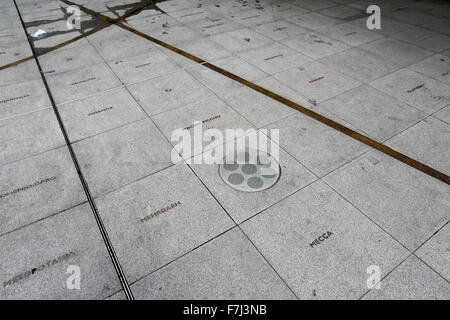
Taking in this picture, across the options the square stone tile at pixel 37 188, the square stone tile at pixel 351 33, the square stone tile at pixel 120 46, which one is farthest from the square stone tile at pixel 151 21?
the square stone tile at pixel 37 188

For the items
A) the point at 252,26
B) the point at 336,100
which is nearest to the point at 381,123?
the point at 336,100

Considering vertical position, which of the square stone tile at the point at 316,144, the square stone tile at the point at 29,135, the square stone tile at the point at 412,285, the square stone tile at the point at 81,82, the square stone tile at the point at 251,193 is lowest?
the square stone tile at the point at 412,285

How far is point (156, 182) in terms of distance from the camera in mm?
3762

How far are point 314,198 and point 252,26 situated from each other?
6.80 metres

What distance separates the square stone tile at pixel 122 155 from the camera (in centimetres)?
383

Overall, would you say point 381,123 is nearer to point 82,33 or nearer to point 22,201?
point 22,201

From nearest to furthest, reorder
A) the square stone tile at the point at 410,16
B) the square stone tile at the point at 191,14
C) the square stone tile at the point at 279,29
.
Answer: the square stone tile at the point at 279,29, the square stone tile at the point at 410,16, the square stone tile at the point at 191,14

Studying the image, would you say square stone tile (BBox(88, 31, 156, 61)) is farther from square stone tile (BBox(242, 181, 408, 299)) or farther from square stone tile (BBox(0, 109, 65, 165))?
square stone tile (BBox(242, 181, 408, 299))

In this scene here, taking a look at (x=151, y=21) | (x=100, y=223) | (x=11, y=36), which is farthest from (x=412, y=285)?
(x=11, y=36)

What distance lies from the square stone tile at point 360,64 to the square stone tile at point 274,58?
0.66 metres

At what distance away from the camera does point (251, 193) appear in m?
3.59

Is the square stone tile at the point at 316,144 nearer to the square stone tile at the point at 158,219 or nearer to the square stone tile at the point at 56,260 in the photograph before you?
the square stone tile at the point at 158,219
